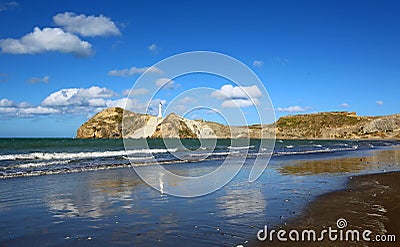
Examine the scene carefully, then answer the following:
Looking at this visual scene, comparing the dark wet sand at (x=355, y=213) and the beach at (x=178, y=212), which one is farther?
the beach at (x=178, y=212)

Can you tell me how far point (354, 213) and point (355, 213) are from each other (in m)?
0.02

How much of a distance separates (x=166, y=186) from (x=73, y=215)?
583 cm

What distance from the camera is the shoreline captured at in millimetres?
7031

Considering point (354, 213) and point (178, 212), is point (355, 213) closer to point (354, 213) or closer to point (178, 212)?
point (354, 213)

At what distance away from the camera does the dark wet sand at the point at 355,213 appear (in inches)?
280

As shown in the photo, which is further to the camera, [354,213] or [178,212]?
[178,212]

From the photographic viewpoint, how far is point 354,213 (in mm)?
9062

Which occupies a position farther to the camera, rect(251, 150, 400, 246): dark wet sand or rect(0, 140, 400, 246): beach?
rect(0, 140, 400, 246): beach

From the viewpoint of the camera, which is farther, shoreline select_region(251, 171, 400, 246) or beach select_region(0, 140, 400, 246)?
beach select_region(0, 140, 400, 246)

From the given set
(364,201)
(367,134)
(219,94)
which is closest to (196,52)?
(219,94)

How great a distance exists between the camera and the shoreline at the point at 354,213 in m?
7.03

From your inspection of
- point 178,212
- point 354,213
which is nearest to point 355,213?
point 354,213

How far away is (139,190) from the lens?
45.1 feet

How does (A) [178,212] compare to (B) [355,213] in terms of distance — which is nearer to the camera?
(B) [355,213]
